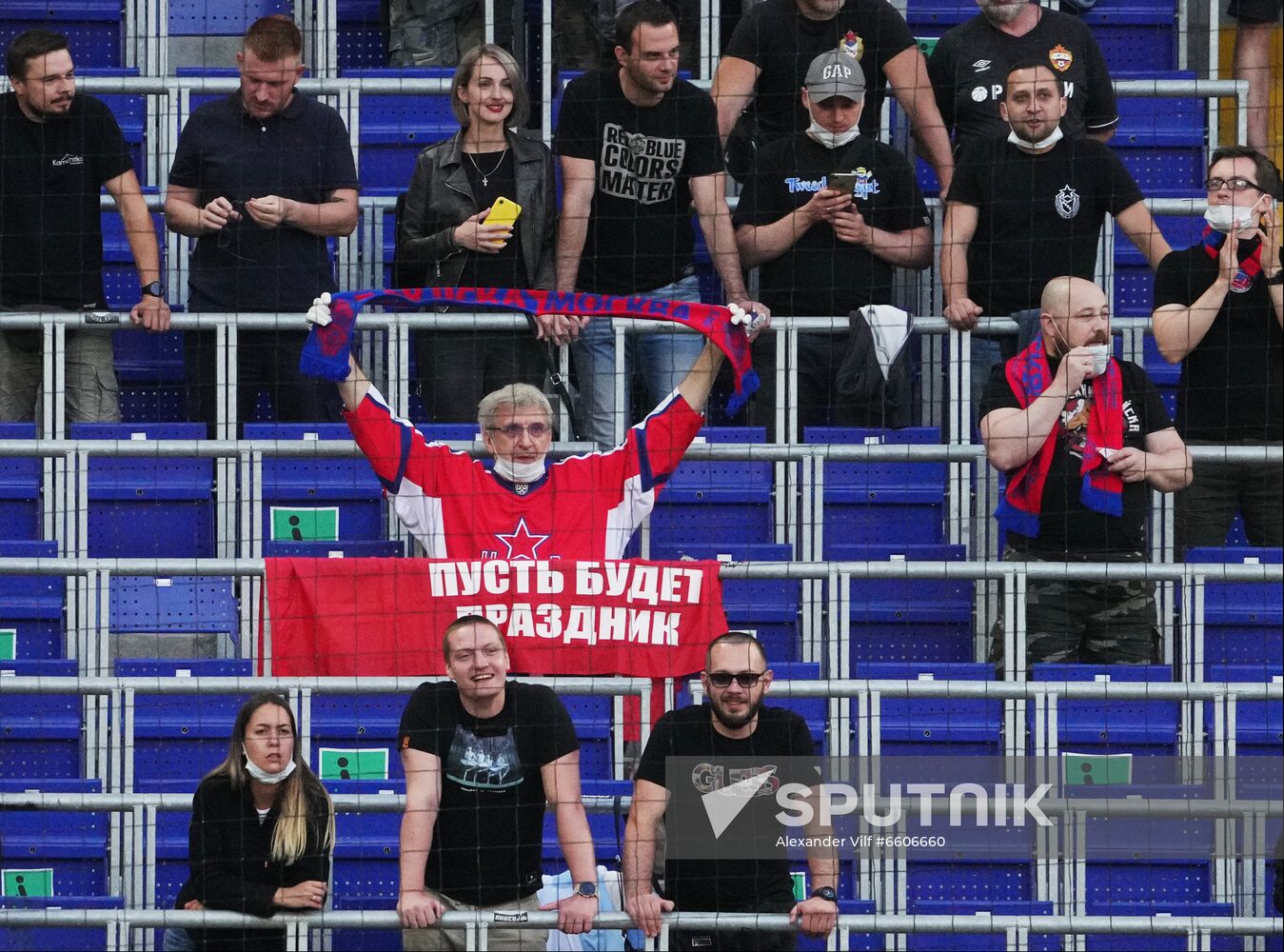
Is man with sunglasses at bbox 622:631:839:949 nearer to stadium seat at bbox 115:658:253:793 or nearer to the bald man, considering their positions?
the bald man

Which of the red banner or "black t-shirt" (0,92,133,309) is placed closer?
the red banner

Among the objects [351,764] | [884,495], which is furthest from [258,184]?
[884,495]

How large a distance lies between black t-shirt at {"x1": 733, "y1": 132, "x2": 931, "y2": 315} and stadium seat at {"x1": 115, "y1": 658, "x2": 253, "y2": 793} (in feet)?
7.85

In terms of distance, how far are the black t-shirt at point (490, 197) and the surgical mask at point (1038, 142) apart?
173cm

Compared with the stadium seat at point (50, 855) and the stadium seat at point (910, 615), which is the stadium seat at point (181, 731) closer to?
the stadium seat at point (50, 855)

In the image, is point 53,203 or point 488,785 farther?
point 53,203

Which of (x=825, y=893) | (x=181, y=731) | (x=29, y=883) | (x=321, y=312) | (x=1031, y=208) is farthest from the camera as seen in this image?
(x=1031, y=208)

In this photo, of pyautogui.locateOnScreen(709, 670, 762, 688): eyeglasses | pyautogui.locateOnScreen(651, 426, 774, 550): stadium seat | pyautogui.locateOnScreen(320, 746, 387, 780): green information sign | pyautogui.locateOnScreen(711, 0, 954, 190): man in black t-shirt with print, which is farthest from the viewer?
pyautogui.locateOnScreen(711, 0, 954, 190): man in black t-shirt with print

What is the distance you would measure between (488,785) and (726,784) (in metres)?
0.64

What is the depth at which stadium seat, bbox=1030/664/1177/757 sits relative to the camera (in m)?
7.05

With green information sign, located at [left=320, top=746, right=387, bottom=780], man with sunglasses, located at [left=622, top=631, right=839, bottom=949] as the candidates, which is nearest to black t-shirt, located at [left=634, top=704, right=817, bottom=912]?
man with sunglasses, located at [left=622, top=631, right=839, bottom=949]

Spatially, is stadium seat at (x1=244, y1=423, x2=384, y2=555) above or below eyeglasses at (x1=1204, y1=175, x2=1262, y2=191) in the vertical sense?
below

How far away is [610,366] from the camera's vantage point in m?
7.95

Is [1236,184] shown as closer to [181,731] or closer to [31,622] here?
[181,731]
